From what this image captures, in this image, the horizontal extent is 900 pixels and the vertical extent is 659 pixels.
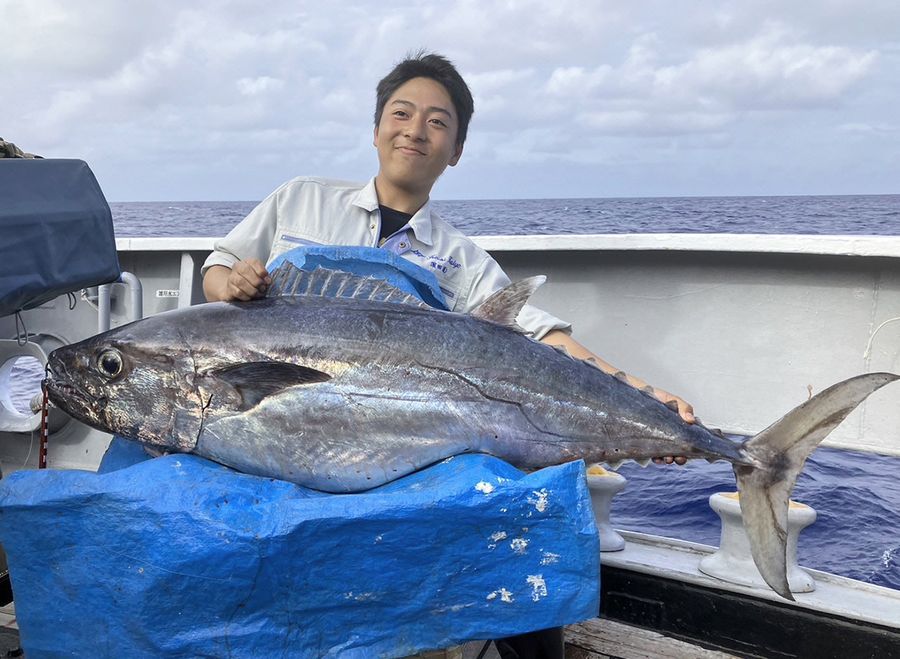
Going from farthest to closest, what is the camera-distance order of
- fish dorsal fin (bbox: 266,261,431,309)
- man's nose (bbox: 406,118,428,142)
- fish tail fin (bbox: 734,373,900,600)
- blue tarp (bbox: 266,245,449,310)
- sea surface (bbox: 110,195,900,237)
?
1. sea surface (bbox: 110,195,900,237)
2. man's nose (bbox: 406,118,428,142)
3. blue tarp (bbox: 266,245,449,310)
4. fish dorsal fin (bbox: 266,261,431,309)
5. fish tail fin (bbox: 734,373,900,600)

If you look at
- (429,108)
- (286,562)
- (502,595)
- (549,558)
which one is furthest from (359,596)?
(429,108)

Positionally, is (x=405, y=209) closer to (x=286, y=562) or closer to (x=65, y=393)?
(x=65, y=393)

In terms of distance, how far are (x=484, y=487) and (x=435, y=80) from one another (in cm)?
187

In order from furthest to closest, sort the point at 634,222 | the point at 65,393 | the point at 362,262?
the point at 634,222 < the point at 362,262 < the point at 65,393

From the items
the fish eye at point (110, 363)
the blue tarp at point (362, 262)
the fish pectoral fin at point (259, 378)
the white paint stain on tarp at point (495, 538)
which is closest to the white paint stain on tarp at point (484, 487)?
the white paint stain on tarp at point (495, 538)

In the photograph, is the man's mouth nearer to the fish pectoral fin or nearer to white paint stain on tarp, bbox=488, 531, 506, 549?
the fish pectoral fin

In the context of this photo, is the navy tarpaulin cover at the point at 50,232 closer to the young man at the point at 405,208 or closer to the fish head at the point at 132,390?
the fish head at the point at 132,390

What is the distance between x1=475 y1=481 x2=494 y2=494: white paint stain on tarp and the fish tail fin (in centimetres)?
93

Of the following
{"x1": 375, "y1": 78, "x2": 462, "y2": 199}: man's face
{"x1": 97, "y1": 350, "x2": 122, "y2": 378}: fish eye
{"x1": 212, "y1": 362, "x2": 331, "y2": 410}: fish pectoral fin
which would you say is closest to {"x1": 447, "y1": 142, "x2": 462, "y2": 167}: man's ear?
{"x1": 375, "y1": 78, "x2": 462, "y2": 199}: man's face

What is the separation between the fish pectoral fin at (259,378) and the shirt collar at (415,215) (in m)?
1.17

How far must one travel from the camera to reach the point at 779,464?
7.68 feet

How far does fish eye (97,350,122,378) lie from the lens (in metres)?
2.13

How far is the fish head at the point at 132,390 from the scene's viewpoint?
6.81ft

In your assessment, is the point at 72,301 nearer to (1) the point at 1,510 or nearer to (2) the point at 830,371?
(1) the point at 1,510
